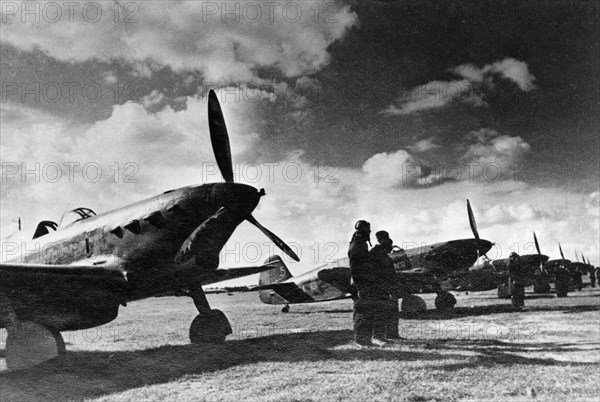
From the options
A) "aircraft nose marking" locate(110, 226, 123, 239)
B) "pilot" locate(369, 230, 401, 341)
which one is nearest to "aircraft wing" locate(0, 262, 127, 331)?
"aircraft nose marking" locate(110, 226, 123, 239)

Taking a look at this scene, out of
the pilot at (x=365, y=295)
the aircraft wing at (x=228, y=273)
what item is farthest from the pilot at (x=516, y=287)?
the aircraft wing at (x=228, y=273)

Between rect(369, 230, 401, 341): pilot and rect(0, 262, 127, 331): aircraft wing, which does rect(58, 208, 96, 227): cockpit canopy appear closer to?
rect(0, 262, 127, 331): aircraft wing

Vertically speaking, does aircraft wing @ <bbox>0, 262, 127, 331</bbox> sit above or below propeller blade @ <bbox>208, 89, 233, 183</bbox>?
below

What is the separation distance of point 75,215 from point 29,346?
319 centimetres

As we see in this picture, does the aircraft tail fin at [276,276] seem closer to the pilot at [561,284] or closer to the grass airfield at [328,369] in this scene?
the grass airfield at [328,369]

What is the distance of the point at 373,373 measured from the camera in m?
5.00

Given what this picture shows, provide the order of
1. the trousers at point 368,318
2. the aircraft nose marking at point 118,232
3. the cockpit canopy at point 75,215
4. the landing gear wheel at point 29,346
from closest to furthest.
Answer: the landing gear wheel at point 29,346
the trousers at point 368,318
the aircraft nose marking at point 118,232
the cockpit canopy at point 75,215

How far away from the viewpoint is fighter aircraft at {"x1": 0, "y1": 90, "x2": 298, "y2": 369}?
632 cm

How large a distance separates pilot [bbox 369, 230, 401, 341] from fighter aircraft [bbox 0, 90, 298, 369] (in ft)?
Answer: 5.11

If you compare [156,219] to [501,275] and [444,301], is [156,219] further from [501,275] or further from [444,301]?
[501,275]

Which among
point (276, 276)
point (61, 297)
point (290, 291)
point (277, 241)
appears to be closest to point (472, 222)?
point (290, 291)

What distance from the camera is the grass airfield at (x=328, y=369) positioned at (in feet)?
14.0

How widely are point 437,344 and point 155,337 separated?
19.9ft

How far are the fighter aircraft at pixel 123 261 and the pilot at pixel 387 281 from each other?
5.11ft
